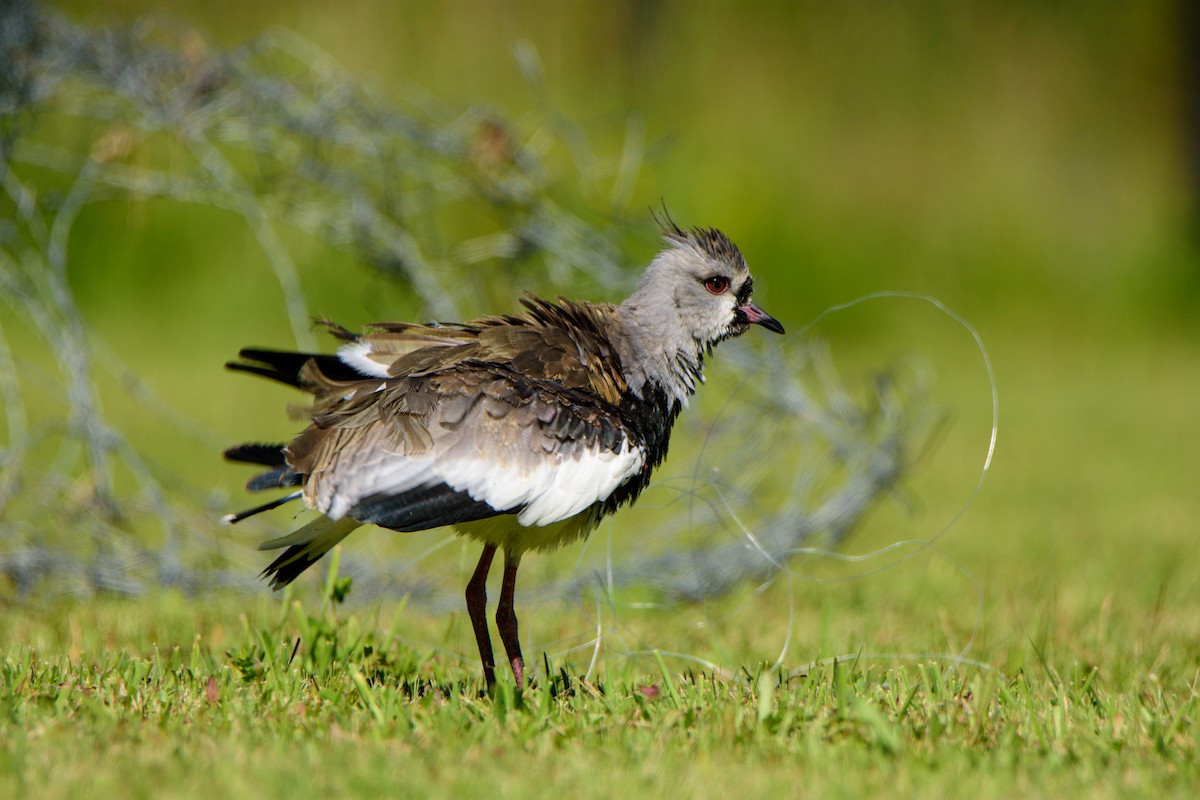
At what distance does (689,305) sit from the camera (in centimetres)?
443

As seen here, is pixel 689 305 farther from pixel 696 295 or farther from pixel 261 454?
pixel 261 454

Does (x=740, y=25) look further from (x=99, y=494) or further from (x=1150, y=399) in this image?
(x=99, y=494)

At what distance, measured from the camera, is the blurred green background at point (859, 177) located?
12477 mm

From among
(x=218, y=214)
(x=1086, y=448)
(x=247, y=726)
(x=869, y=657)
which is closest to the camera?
(x=247, y=726)

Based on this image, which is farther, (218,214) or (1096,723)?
(218,214)

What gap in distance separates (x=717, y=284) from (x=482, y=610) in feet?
4.38


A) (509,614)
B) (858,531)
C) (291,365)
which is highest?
(291,365)

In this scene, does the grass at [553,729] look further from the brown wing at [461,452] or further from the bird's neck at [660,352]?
the bird's neck at [660,352]

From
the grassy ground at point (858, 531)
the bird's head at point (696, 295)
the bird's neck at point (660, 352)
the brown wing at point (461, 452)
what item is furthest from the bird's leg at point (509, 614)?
the bird's head at point (696, 295)

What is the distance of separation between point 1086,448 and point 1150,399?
1962mm

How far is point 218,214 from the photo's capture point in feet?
42.5

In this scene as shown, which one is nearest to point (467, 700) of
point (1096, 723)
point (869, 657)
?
point (869, 657)

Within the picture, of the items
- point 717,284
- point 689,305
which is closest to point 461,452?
point 689,305

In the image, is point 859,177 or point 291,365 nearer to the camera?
point 291,365
